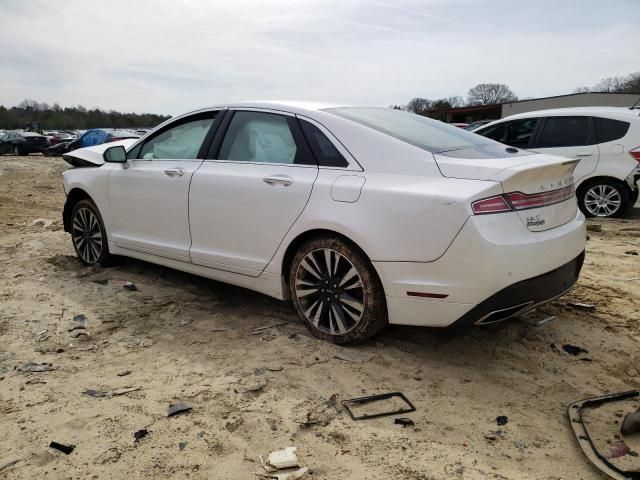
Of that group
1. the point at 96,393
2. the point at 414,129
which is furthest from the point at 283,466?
the point at 414,129

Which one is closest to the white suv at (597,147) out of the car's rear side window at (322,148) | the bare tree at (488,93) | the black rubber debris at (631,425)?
the car's rear side window at (322,148)

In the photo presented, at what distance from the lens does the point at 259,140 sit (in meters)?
4.02

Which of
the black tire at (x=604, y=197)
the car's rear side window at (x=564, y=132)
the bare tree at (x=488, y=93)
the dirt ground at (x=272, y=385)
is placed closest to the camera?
the dirt ground at (x=272, y=385)

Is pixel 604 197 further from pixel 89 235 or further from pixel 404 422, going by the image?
pixel 89 235

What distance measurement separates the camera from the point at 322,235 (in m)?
3.48

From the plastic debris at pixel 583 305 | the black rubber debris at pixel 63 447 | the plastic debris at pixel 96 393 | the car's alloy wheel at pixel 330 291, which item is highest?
the car's alloy wheel at pixel 330 291

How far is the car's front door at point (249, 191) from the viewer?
3.65m

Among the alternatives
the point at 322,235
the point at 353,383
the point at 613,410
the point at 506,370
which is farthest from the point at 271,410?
the point at 613,410

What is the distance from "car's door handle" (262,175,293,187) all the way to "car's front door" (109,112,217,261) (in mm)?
835

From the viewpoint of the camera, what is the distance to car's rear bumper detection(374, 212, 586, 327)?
2877 mm

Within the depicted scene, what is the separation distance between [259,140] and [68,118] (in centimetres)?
7290

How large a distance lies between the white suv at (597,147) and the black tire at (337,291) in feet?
18.1

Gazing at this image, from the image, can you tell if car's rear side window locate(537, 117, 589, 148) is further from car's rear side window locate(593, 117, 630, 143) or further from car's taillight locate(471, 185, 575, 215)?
car's taillight locate(471, 185, 575, 215)

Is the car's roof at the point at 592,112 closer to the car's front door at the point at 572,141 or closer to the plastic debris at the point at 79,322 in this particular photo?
the car's front door at the point at 572,141
